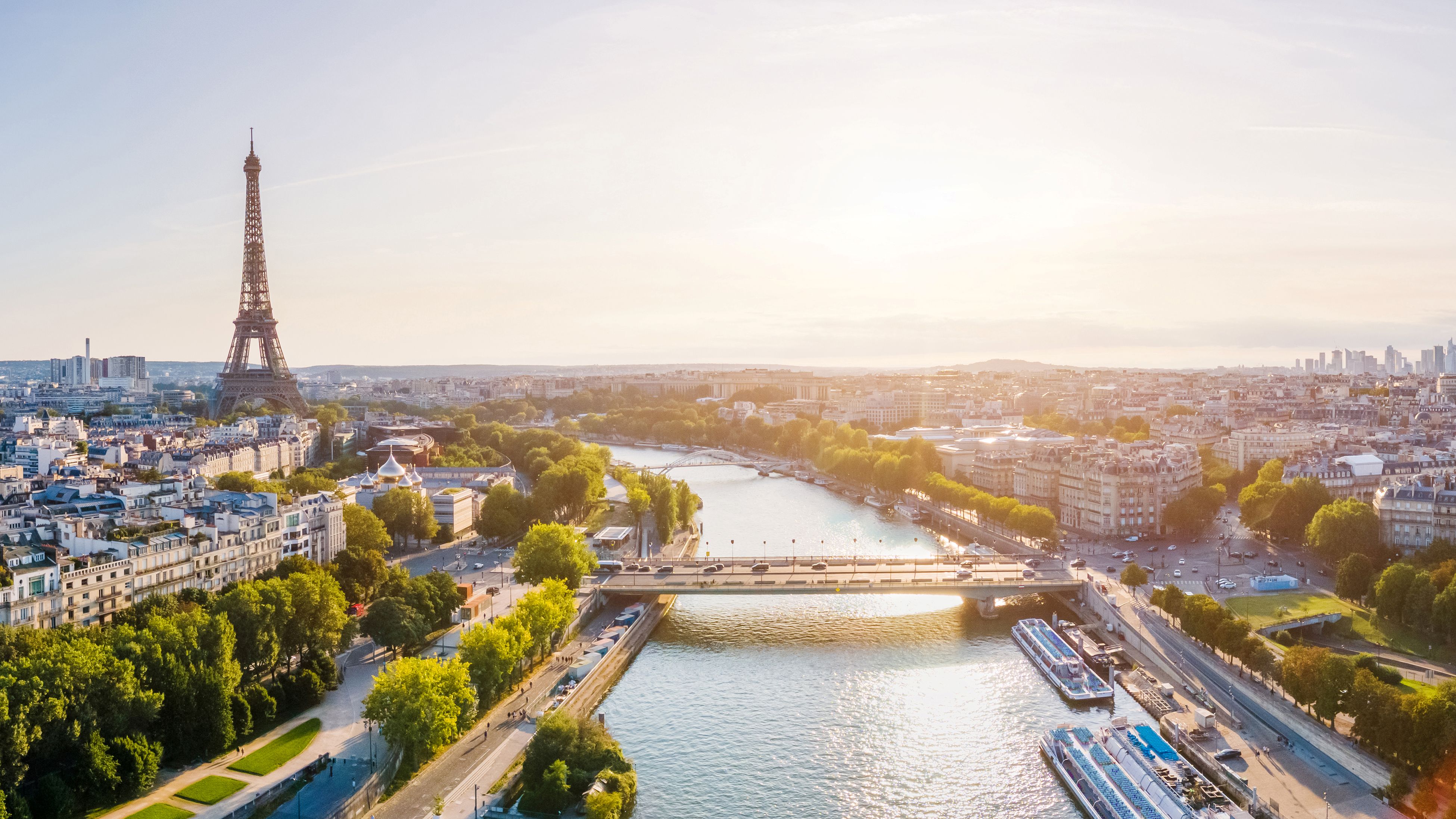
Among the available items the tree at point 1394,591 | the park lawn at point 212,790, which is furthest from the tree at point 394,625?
the tree at point 1394,591

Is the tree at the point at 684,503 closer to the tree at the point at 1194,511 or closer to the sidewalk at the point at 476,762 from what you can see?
the tree at the point at 1194,511

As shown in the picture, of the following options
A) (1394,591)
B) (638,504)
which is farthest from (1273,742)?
(638,504)

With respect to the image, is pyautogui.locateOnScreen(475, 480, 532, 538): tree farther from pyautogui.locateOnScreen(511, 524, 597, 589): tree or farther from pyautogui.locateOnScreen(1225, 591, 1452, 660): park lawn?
pyautogui.locateOnScreen(1225, 591, 1452, 660): park lawn

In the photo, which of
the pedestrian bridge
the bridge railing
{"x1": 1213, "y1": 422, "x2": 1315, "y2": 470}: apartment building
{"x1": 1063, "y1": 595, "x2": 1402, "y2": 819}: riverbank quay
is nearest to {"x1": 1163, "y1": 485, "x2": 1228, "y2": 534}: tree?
the bridge railing

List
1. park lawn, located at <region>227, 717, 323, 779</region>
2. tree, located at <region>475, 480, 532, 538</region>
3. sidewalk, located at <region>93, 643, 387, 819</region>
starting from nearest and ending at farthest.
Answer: sidewalk, located at <region>93, 643, 387, 819</region> → park lawn, located at <region>227, 717, 323, 779</region> → tree, located at <region>475, 480, 532, 538</region>

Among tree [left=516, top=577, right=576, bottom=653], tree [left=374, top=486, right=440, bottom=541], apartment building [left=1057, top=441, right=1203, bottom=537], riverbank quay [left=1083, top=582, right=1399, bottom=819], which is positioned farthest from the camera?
apartment building [left=1057, top=441, right=1203, bottom=537]

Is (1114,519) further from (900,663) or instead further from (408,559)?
(408,559)

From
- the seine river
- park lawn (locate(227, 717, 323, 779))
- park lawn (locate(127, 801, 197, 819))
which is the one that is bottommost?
the seine river
